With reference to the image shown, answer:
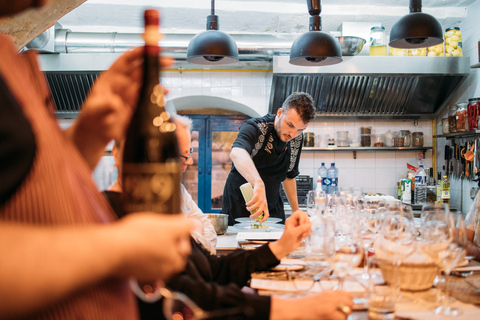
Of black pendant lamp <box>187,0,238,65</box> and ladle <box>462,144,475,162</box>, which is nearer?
black pendant lamp <box>187,0,238,65</box>

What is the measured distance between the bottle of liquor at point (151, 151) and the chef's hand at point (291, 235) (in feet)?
2.83

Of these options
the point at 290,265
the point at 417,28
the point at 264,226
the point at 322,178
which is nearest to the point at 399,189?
the point at 322,178

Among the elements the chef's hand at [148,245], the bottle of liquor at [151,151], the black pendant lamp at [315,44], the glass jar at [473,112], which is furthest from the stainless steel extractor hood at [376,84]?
the chef's hand at [148,245]

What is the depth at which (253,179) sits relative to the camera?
8.67 ft

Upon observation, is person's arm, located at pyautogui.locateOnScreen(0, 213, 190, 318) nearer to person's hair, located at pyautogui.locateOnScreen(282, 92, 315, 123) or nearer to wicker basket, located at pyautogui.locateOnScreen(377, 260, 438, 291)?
wicker basket, located at pyautogui.locateOnScreen(377, 260, 438, 291)

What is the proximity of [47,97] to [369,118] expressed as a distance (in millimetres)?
5046

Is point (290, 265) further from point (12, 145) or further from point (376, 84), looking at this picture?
point (376, 84)

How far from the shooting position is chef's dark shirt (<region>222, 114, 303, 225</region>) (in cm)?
329

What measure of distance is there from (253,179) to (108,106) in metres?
2.11

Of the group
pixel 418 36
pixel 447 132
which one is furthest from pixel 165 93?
pixel 447 132

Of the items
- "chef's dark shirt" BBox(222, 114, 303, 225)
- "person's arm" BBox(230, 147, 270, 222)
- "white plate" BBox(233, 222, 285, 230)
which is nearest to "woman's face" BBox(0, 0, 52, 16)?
"person's arm" BBox(230, 147, 270, 222)

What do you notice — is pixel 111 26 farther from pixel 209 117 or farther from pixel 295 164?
pixel 295 164

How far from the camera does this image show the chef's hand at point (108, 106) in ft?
1.86

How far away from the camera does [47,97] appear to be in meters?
0.55
